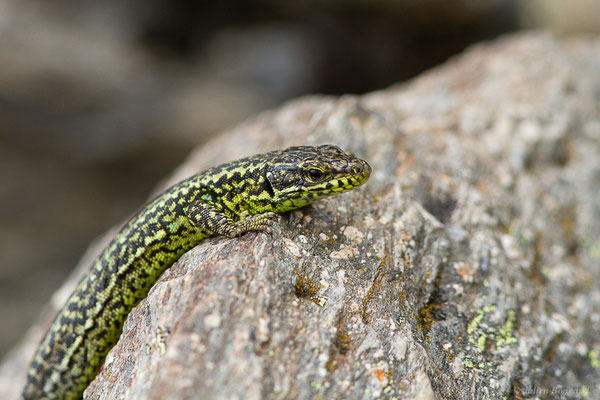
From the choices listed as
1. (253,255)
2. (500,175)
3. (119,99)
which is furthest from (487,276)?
(119,99)

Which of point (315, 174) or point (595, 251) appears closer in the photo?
point (315, 174)

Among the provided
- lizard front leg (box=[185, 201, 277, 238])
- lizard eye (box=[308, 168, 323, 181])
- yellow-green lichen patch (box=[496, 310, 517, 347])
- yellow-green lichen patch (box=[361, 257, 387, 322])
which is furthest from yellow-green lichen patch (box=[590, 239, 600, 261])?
lizard front leg (box=[185, 201, 277, 238])

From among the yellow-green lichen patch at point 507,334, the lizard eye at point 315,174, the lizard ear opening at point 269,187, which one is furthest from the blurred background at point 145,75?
the yellow-green lichen patch at point 507,334

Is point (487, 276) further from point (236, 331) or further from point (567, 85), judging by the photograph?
point (567, 85)

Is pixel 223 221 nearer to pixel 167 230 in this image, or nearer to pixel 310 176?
pixel 167 230

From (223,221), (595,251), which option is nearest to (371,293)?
(223,221)

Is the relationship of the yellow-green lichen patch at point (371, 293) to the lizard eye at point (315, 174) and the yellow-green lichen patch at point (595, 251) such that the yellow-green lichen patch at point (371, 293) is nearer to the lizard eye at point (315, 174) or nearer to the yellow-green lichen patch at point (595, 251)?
the lizard eye at point (315, 174)

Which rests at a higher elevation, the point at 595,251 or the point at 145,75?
the point at 145,75
